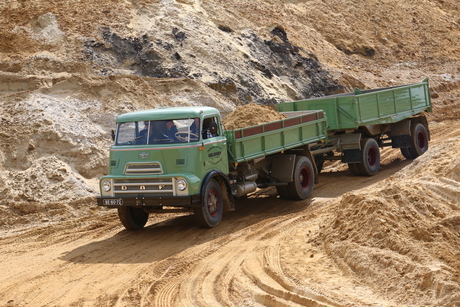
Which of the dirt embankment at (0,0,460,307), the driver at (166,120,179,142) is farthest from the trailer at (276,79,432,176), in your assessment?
the driver at (166,120,179,142)

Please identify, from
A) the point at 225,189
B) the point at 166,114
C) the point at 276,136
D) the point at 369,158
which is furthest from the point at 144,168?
the point at 369,158

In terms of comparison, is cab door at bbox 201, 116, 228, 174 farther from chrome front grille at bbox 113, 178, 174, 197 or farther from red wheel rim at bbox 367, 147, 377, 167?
red wheel rim at bbox 367, 147, 377, 167

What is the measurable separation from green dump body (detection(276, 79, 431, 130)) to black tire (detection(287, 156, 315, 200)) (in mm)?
2303

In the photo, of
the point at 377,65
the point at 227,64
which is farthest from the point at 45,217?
the point at 377,65

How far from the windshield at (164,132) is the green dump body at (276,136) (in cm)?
109

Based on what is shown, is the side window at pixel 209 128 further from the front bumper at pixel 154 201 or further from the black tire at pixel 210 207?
the front bumper at pixel 154 201

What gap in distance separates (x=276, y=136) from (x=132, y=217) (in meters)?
3.86

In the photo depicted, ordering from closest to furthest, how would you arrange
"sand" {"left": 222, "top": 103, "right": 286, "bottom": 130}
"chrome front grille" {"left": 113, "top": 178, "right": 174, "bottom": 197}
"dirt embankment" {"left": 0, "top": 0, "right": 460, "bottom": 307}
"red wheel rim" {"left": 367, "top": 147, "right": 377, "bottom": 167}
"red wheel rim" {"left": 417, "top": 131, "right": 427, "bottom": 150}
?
"dirt embankment" {"left": 0, "top": 0, "right": 460, "bottom": 307} → "chrome front grille" {"left": 113, "top": 178, "right": 174, "bottom": 197} → "sand" {"left": 222, "top": 103, "right": 286, "bottom": 130} → "red wheel rim" {"left": 367, "top": 147, "right": 377, "bottom": 167} → "red wheel rim" {"left": 417, "top": 131, "right": 427, "bottom": 150}

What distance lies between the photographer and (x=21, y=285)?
355 inches

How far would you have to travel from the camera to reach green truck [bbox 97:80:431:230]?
1145cm

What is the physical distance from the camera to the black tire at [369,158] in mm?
16719

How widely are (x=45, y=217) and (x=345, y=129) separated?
27.5ft

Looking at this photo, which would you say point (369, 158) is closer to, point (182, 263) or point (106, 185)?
point (106, 185)

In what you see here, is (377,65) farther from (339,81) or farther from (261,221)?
(261,221)
